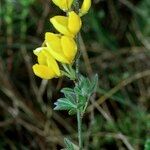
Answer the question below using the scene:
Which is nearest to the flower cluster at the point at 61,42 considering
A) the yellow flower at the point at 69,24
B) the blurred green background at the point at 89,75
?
the yellow flower at the point at 69,24

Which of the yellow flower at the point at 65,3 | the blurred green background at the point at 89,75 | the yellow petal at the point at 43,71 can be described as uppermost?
the yellow flower at the point at 65,3

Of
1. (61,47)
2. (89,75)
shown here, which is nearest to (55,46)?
(61,47)

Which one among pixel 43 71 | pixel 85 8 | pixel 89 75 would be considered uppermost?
pixel 85 8

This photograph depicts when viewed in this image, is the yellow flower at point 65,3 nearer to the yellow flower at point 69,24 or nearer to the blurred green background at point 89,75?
the yellow flower at point 69,24

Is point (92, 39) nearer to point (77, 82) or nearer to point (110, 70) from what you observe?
point (110, 70)

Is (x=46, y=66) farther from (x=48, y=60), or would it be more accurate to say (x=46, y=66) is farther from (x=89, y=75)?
(x=89, y=75)

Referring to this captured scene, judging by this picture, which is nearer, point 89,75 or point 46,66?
point 46,66

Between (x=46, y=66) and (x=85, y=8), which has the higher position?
(x=85, y=8)

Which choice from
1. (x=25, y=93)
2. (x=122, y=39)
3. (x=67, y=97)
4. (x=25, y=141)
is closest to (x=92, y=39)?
(x=122, y=39)
